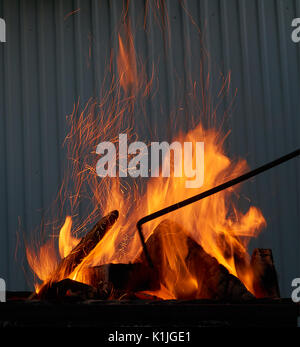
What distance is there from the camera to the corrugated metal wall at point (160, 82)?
11.5ft

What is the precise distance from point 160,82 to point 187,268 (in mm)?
1758

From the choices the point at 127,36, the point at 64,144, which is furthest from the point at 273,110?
the point at 64,144

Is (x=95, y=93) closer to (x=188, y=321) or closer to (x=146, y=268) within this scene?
(x=146, y=268)

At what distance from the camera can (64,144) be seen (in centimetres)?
370

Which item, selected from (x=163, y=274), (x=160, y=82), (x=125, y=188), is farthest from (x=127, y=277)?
(x=160, y=82)

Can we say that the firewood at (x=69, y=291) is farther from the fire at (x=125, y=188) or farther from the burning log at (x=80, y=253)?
the fire at (x=125, y=188)

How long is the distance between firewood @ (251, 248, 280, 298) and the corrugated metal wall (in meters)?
1.34

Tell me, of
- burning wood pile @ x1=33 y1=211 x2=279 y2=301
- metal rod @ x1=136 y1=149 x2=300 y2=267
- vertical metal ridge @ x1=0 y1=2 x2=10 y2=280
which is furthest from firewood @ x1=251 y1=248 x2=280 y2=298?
vertical metal ridge @ x1=0 y1=2 x2=10 y2=280

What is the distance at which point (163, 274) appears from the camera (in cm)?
222

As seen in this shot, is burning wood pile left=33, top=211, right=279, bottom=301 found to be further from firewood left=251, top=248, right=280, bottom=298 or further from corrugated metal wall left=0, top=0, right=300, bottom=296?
corrugated metal wall left=0, top=0, right=300, bottom=296

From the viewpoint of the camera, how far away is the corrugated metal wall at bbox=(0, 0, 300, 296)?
350cm

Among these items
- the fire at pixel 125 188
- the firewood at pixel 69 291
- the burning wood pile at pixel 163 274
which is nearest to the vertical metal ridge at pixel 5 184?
the fire at pixel 125 188

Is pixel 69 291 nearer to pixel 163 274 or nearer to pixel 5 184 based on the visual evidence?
pixel 163 274

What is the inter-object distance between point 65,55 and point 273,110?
1.45 meters
